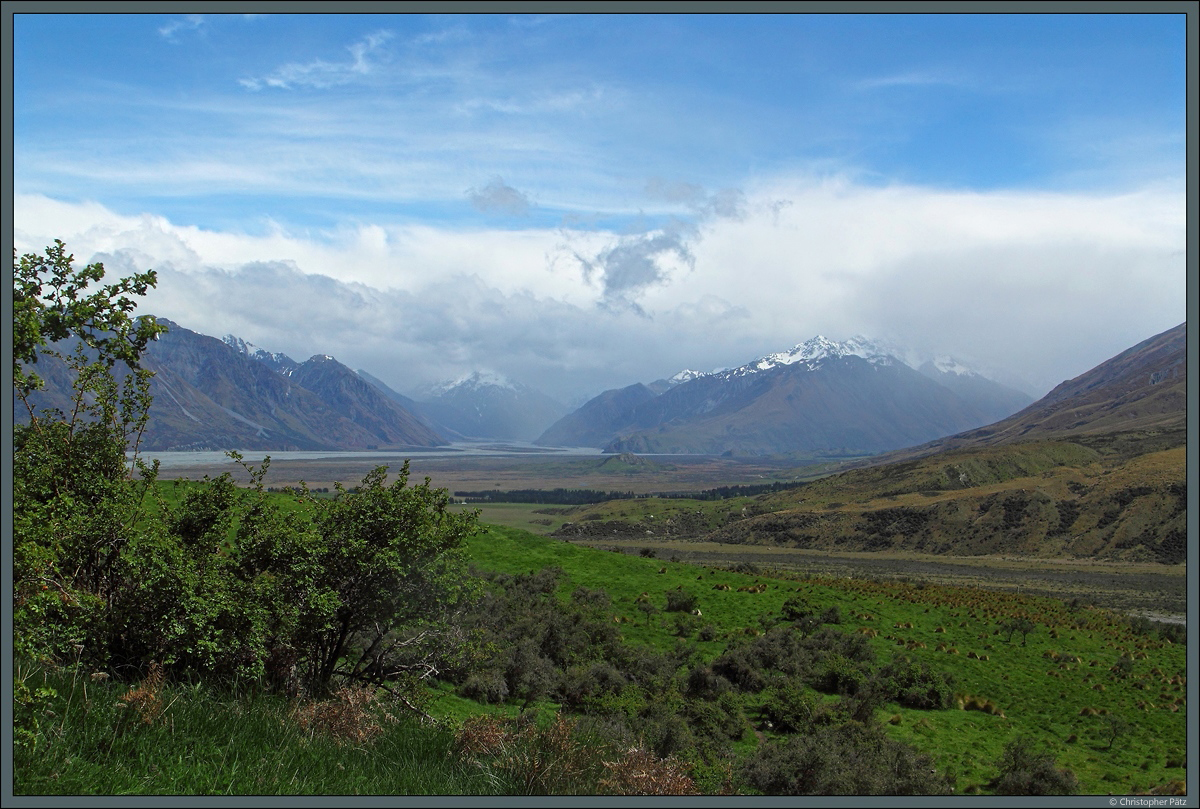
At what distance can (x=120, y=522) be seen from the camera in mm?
11359

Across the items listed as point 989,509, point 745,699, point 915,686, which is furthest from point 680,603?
point 989,509

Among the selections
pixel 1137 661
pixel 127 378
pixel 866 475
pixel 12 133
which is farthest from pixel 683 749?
pixel 866 475

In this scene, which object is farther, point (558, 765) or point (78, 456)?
point (78, 456)

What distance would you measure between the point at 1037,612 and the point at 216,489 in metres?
52.3

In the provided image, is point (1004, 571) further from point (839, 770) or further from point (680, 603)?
point (839, 770)

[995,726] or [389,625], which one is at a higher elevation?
[389,625]

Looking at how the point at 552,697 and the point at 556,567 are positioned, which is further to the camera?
the point at 556,567

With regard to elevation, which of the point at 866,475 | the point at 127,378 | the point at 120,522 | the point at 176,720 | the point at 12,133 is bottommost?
the point at 866,475

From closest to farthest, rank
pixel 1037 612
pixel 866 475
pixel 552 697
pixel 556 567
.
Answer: pixel 552 697, pixel 556 567, pixel 1037 612, pixel 866 475

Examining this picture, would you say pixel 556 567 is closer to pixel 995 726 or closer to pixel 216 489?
pixel 995 726

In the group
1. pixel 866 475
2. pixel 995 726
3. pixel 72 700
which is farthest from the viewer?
pixel 866 475

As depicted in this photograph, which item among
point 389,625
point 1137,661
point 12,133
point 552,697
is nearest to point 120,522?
point 389,625

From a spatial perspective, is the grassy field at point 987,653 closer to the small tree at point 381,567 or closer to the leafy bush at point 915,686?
the leafy bush at point 915,686

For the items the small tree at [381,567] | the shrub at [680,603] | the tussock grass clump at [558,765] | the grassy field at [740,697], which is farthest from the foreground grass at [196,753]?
the shrub at [680,603]
